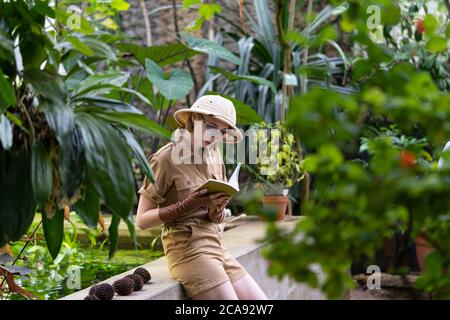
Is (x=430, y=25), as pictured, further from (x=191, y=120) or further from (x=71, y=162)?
(x=191, y=120)

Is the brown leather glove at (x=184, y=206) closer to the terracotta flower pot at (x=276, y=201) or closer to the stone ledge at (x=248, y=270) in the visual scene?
the stone ledge at (x=248, y=270)

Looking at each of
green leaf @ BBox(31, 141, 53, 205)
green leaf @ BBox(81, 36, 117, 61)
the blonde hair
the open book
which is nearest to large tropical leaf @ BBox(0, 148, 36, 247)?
green leaf @ BBox(31, 141, 53, 205)

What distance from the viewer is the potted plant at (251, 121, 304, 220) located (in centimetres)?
479

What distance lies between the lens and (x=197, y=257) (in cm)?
270

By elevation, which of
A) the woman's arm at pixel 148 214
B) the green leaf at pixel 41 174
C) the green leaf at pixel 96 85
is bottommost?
the woman's arm at pixel 148 214

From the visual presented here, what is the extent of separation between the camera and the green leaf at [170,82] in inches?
170

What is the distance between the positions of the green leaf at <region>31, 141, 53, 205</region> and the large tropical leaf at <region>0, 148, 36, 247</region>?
0.09 meters

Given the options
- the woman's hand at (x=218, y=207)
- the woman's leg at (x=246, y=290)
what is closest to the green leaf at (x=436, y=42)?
the woman's hand at (x=218, y=207)

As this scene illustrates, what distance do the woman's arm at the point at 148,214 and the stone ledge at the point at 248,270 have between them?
0.75ft

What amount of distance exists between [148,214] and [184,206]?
16 centimetres

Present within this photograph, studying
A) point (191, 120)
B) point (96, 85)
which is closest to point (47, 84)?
point (96, 85)

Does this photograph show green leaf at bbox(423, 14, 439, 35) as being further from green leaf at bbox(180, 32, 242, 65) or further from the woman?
green leaf at bbox(180, 32, 242, 65)
